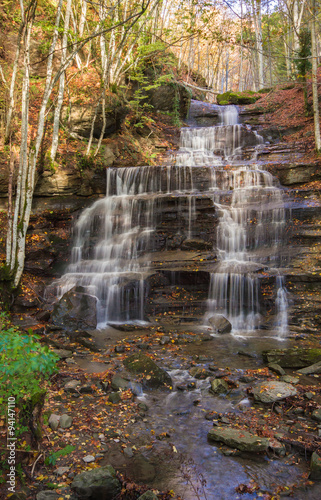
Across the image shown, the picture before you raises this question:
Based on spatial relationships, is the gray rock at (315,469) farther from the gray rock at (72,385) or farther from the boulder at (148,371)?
the gray rock at (72,385)

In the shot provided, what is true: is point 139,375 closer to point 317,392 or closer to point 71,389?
point 71,389

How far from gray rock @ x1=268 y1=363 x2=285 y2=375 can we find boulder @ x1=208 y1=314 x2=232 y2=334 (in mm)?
2493

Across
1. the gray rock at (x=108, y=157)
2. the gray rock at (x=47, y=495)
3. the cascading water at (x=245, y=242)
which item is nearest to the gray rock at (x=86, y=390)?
the gray rock at (x=47, y=495)

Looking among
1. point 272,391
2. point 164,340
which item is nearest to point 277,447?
point 272,391

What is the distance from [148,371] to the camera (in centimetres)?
586

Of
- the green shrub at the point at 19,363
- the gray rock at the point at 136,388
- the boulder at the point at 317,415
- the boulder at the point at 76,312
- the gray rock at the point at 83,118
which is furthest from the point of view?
the gray rock at the point at 83,118

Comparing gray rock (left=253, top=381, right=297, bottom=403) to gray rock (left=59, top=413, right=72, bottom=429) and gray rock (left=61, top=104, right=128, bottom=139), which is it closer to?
gray rock (left=59, top=413, right=72, bottom=429)

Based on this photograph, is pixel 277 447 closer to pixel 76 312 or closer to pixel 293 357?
pixel 293 357

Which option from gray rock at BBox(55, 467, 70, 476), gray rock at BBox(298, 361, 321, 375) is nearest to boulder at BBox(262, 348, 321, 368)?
gray rock at BBox(298, 361, 321, 375)

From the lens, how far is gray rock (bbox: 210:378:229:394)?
17.9 ft

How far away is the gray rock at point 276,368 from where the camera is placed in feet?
20.0

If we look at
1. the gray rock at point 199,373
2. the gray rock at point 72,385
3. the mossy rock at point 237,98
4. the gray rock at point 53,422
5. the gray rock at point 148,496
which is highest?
the mossy rock at point 237,98

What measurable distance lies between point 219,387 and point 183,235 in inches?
276

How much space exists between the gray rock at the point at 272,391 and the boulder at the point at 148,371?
1.50 m
